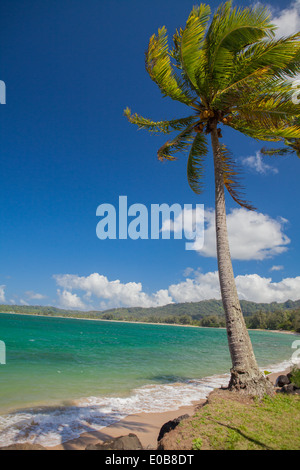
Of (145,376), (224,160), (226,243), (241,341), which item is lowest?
(145,376)

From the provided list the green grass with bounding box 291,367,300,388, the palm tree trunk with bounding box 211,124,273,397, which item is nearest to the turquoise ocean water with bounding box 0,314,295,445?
the palm tree trunk with bounding box 211,124,273,397

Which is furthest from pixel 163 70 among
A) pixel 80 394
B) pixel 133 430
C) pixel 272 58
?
pixel 80 394

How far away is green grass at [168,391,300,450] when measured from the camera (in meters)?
4.30

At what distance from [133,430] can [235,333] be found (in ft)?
12.5

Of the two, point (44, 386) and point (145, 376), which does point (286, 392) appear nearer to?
point (145, 376)

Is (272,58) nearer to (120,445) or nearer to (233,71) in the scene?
(233,71)

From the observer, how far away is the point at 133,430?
6.62m

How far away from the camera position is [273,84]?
26.2 feet

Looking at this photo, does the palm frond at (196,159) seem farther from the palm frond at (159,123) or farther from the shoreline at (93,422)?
the shoreline at (93,422)

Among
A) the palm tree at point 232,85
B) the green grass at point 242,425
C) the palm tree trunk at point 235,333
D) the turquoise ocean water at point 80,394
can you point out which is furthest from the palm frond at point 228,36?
the turquoise ocean water at point 80,394

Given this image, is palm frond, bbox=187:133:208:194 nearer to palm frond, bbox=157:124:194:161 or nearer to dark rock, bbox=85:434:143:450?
palm frond, bbox=157:124:194:161

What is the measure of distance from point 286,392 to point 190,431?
14.6 feet
